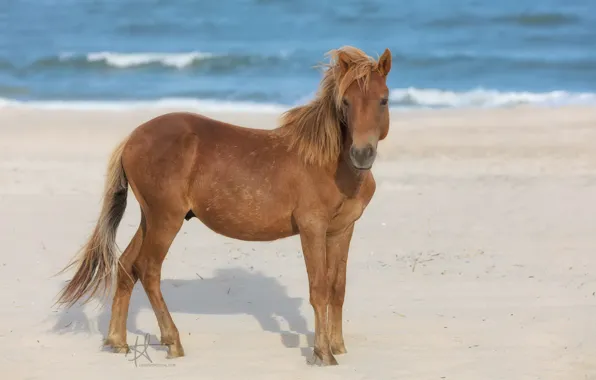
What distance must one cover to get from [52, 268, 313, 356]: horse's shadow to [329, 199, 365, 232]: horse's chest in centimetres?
81

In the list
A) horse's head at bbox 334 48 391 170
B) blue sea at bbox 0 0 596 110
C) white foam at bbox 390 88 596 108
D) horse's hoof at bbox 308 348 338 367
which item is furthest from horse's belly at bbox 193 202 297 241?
white foam at bbox 390 88 596 108

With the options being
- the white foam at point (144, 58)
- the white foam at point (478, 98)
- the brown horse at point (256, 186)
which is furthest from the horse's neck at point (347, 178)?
the white foam at point (144, 58)

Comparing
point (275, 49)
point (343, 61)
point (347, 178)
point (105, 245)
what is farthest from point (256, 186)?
point (275, 49)

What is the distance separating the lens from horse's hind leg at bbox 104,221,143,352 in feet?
17.8

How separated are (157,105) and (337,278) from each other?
12.4 meters

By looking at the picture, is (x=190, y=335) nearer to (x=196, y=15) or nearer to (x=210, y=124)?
(x=210, y=124)

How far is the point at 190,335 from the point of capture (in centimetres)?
579

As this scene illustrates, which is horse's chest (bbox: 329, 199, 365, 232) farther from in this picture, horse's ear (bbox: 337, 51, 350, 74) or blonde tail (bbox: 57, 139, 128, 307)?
blonde tail (bbox: 57, 139, 128, 307)

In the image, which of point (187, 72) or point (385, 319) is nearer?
point (385, 319)

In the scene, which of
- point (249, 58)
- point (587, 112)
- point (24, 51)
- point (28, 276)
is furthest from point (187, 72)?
point (28, 276)

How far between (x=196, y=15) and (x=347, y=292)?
23.5 m

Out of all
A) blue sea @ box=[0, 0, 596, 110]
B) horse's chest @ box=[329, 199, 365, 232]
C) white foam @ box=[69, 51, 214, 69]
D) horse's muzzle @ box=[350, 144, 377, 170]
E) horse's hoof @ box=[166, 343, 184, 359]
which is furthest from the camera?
white foam @ box=[69, 51, 214, 69]

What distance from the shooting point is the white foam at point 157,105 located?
1695 cm

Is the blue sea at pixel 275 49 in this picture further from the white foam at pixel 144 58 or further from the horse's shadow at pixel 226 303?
the horse's shadow at pixel 226 303
